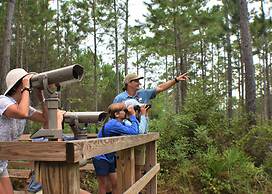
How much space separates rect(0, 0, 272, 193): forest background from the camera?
311 inches

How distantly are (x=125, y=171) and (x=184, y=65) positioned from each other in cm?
2295

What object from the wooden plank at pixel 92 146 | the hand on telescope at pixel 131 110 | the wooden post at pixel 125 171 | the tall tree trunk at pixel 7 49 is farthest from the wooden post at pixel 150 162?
the tall tree trunk at pixel 7 49

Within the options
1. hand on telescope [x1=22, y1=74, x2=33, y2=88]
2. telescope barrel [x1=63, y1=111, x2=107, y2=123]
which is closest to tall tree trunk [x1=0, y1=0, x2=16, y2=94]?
telescope barrel [x1=63, y1=111, x2=107, y2=123]

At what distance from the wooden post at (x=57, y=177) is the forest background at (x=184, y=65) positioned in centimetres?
558

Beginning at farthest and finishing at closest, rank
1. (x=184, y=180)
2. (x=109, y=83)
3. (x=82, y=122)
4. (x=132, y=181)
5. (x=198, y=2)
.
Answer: (x=109, y=83) → (x=198, y=2) → (x=184, y=180) → (x=132, y=181) → (x=82, y=122)

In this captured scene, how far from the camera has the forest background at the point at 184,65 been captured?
7.89 metres

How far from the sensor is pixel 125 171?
3.29 meters

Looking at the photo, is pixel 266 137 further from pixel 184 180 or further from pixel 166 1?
pixel 166 1

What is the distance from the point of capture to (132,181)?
10.9ft

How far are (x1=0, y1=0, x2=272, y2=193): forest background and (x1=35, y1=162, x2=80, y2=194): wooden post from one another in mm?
5584

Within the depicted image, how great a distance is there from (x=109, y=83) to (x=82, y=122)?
30854mm

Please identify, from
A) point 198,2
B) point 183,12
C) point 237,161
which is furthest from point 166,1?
point 237,161

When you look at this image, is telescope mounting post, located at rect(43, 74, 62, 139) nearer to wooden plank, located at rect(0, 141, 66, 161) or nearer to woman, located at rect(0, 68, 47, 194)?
woman, located at rect(0, 68, 47, 194)

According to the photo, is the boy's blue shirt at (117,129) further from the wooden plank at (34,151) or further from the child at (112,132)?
the wooden plank at (34,151)
